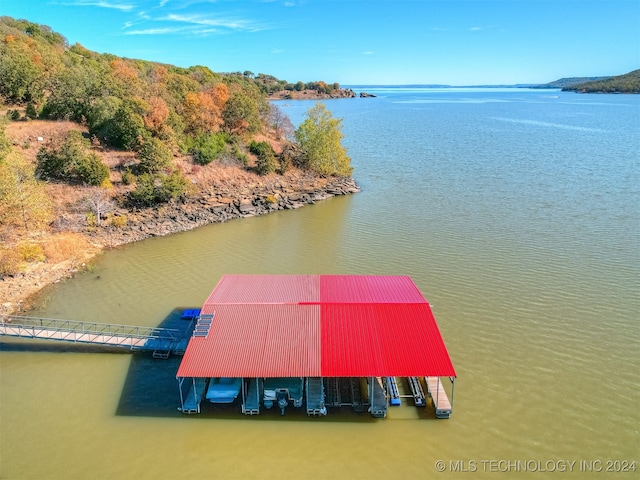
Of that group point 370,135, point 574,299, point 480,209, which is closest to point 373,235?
point 480,209

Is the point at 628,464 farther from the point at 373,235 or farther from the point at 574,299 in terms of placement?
the point at 373,235

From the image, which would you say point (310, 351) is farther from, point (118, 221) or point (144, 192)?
point (144, 192)

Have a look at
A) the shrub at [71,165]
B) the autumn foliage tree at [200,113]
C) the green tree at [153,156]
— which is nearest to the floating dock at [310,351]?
the shrub at [71,165]

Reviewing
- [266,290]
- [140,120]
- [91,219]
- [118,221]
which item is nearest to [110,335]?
[266,290]

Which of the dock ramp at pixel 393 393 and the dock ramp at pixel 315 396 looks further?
the dock ramp at pixel 393 393

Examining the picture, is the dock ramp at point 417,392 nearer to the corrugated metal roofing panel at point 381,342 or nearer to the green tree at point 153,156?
the corrugated metal roofing panel at point 381,342
